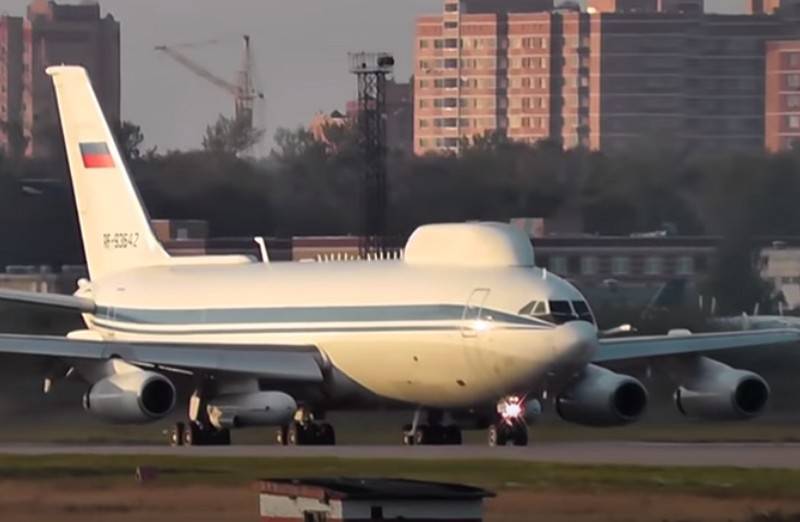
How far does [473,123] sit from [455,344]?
5112 inches

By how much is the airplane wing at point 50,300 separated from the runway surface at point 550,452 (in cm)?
428

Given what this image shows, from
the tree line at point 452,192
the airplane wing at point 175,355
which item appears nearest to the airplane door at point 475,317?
the airplane wing at point 175,355

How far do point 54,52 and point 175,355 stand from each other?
83.4 metres

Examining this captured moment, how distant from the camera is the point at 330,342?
51.6 meters

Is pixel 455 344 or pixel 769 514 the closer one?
pixel 769 514

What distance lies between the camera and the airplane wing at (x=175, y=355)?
165ft

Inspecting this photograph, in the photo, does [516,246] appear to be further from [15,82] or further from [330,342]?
[15,82]

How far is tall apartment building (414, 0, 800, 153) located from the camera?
137 meters

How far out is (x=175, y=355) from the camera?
5028 cm

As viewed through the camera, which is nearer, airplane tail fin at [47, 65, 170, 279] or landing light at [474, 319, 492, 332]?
landing light at [474, 319, 492, 332]

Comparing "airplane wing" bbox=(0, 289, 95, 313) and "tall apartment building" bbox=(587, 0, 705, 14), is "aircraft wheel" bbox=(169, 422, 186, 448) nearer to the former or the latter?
"airplane wing" bbox=(0, 289, 95, 313)

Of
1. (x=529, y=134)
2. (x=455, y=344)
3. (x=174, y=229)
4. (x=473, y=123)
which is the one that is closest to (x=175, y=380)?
(x=455, y=344)

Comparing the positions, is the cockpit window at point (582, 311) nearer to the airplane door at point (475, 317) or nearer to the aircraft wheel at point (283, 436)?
the airplane door at point (475, 317)

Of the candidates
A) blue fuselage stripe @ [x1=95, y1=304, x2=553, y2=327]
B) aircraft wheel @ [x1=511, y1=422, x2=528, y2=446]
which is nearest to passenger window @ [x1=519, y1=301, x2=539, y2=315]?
blue fuselage stripe @ [x1=95, y1=304, x2=553, y2=327]
